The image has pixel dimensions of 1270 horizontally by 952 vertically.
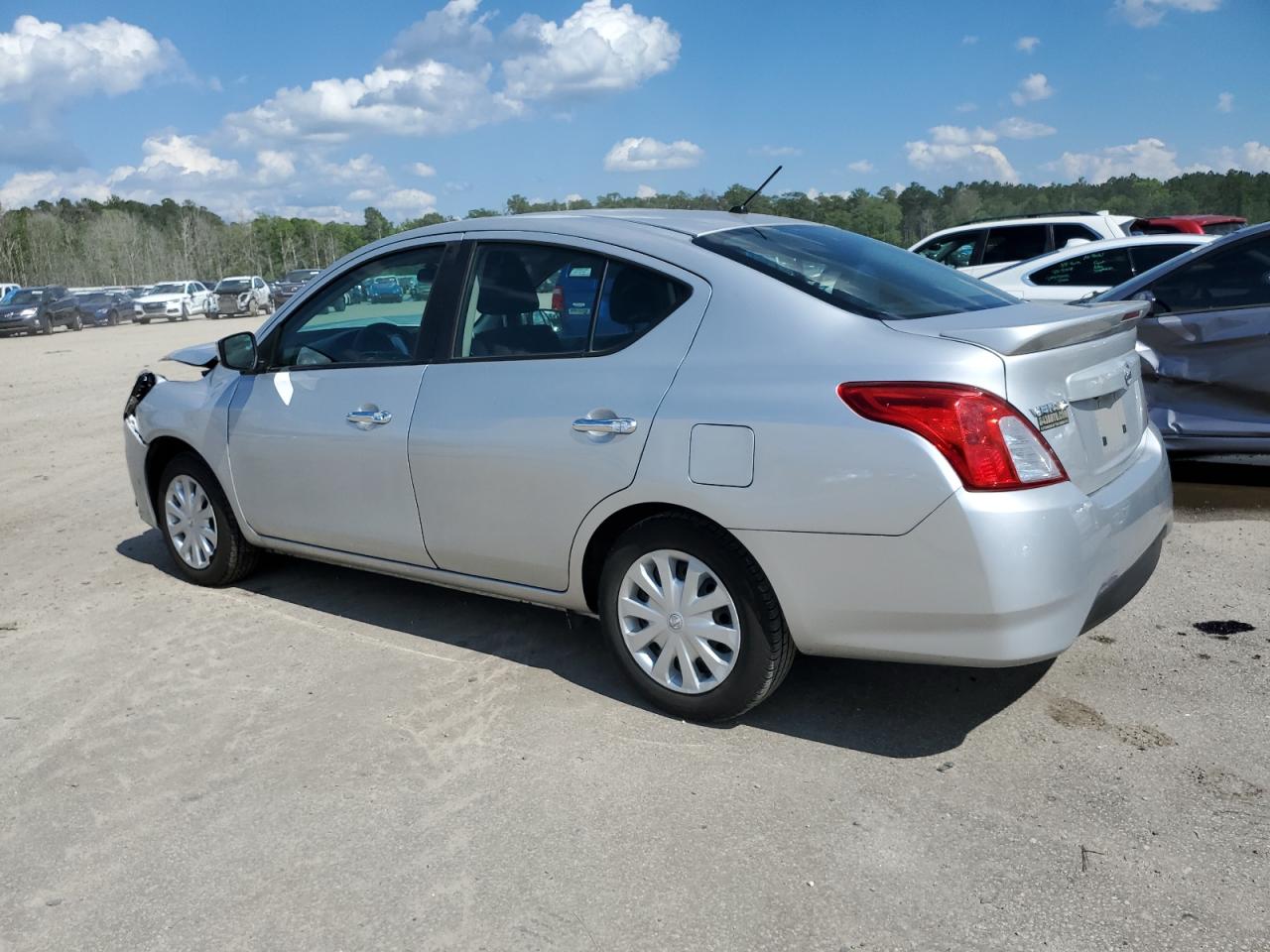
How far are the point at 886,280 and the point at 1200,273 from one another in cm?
389

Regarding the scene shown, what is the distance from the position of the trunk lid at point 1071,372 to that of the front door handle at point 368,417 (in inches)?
80.8

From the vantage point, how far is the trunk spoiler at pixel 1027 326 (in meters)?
3.23

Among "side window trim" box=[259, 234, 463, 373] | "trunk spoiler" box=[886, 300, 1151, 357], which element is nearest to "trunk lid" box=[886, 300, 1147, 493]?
"trunk spoiler" box=[886, 300, 1151, 357]

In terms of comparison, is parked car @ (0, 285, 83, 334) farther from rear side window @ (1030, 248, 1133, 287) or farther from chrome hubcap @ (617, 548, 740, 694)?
chrome hubcap @ (617, 548, 740, 694)

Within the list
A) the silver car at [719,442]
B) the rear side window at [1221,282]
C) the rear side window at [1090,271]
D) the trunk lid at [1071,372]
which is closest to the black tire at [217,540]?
the silver car at [719,442]

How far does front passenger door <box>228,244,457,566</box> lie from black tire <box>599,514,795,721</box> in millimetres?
1130

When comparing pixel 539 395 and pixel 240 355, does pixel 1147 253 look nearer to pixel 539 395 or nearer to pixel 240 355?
pixel 539 395

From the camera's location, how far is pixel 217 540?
5.42 m

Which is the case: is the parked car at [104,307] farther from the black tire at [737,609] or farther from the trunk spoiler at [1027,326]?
the trunk spoiler at [1027,326]

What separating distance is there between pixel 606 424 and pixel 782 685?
1.23m

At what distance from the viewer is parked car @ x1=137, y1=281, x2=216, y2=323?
46.4m

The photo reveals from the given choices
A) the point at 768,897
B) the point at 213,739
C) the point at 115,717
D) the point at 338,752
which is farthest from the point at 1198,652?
the point at 115,717

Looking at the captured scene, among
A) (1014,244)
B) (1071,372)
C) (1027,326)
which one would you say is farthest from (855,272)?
(1014,244)

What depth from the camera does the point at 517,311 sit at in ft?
13.8
